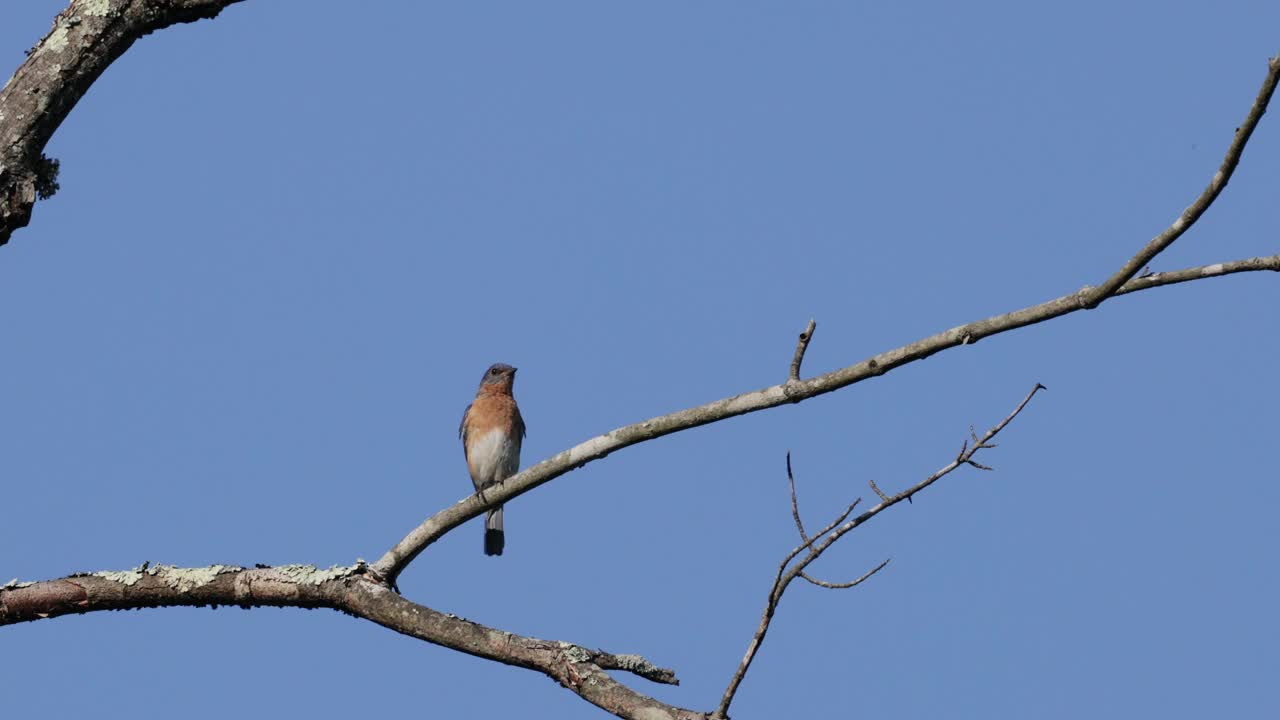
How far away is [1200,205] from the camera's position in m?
4.09

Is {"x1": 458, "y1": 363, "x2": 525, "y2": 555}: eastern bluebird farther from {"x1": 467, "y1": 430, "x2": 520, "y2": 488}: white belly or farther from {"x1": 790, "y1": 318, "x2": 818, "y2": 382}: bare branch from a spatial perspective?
{"x1": 790, "y1": 318, "x2": 818, "y2": 382}: bare branch

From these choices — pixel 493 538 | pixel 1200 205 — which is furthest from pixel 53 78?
pixel 493 538

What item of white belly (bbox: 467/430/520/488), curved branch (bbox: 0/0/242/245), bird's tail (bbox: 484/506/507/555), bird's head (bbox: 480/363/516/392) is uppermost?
bird's head (bbox: 480/363/516/392)

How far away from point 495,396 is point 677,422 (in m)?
7.19

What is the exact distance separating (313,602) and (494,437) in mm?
6388

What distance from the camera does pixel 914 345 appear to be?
15.1ft

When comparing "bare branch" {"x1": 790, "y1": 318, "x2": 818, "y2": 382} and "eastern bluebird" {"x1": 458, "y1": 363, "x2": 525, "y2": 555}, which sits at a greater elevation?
"eastern bluebird" {"x1": 458, "y1": 363, "x2": 525, "y2": 555}

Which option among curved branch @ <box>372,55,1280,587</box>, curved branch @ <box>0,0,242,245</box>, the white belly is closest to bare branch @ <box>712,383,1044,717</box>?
curved branch @ <box>372,55,1280,587</box>

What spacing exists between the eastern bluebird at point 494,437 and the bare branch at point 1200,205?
7504mm

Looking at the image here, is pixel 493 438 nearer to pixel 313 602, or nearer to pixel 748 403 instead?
pixel 313 602

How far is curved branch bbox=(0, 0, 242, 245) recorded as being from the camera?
4676 millimetres

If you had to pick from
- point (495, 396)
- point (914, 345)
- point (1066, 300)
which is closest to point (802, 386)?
point (914, 345)

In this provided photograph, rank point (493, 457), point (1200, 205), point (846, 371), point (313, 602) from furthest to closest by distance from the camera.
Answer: point (493, 457), point (313, 602), point (846, 371), point (1200, 205)

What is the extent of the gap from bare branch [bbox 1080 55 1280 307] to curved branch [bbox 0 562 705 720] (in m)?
1.93
